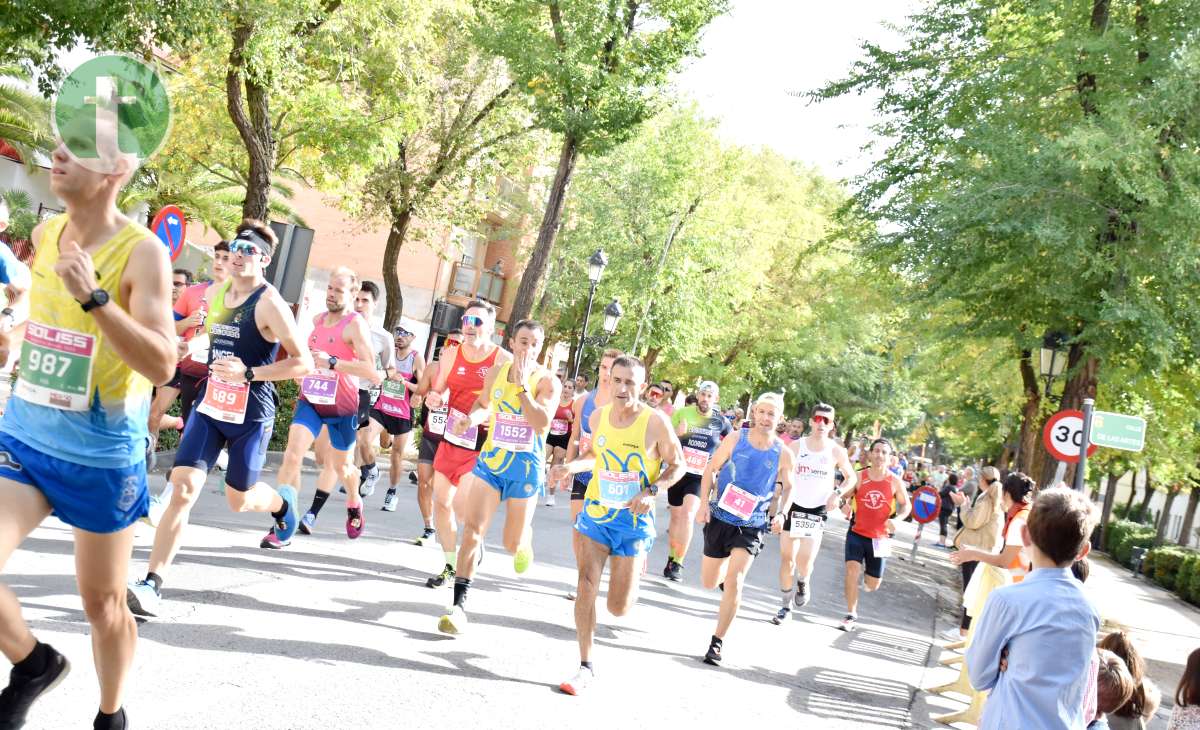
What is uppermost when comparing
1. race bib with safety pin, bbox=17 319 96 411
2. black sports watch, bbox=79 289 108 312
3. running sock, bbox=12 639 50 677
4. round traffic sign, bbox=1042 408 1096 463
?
round traffic sign, bbox=1042 408 1096 463

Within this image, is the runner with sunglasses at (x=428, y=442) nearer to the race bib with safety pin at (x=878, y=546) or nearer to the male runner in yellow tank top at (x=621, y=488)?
the male runner in yellow tank top at (x=621, y=488)

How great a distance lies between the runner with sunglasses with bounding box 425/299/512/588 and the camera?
27.8ft

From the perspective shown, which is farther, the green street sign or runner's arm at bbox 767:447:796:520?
the green street sign

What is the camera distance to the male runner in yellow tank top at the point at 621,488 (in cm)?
672

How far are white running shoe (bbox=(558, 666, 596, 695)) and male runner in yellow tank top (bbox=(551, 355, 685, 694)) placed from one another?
0.20 ft

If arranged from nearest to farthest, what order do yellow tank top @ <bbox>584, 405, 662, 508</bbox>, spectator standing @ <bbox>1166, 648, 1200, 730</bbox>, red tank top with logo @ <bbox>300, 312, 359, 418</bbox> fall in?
spectator standing @ <bbox>1166, 648, 1200, 730</bbox> → yellow tank top @ <bbox>584, 405, 662, 508</bbox> → red tank top with logo @ <bbox>300, 312, 359, 418</bbox>

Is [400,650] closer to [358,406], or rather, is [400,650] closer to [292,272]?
[358,406]

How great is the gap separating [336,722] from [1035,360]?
17.4 m

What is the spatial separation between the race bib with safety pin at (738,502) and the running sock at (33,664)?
5621 millimetres

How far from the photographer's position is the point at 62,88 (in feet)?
11.1

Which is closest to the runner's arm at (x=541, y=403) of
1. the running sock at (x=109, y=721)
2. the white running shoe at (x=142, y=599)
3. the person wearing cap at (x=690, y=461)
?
the white running shoe at (x=142, y=599)

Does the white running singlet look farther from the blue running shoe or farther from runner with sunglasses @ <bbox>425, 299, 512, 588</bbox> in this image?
the blue running shoe

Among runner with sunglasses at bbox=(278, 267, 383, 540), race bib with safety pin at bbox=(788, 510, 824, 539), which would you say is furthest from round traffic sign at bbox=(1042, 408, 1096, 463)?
runner with sunglasses at bbox=(278, 267, 383, 540)

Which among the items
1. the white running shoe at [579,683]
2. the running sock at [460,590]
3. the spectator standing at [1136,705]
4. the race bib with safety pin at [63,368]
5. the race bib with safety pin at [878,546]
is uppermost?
the race bib with safety pin at [63,368]
